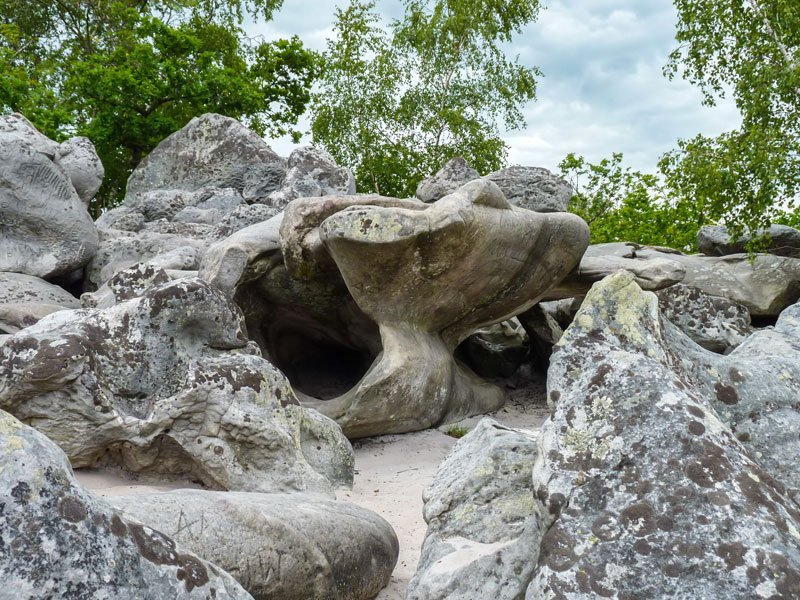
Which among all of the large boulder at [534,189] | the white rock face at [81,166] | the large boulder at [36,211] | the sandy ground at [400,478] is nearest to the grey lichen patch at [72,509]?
the sandy ground at [400,478]

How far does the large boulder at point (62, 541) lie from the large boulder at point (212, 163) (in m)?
9.88

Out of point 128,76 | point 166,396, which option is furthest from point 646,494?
point 128,76

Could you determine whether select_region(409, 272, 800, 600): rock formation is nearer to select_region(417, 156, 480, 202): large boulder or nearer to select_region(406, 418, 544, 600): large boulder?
select_region(406, 418, 544, 600): large boulder

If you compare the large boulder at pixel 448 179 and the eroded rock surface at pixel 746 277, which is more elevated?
the large boulder at pixel 448 179

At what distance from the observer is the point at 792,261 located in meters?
8.81

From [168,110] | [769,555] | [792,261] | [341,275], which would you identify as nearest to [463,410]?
[341,275]

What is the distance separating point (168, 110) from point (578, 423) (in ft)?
66.9

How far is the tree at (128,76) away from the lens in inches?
742

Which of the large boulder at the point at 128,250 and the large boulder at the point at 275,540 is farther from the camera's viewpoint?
the large boulder at the point at 128,250

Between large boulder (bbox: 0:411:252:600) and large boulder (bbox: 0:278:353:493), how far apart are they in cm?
217

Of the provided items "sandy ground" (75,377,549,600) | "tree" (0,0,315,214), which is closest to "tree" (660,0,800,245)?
"sandy ground" (75,377,549,600)

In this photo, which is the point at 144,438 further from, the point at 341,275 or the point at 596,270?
the point at 596,270

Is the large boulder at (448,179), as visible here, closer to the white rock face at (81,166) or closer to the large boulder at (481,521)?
the white rock face at (81,166)

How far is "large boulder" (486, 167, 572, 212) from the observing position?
347 inches
